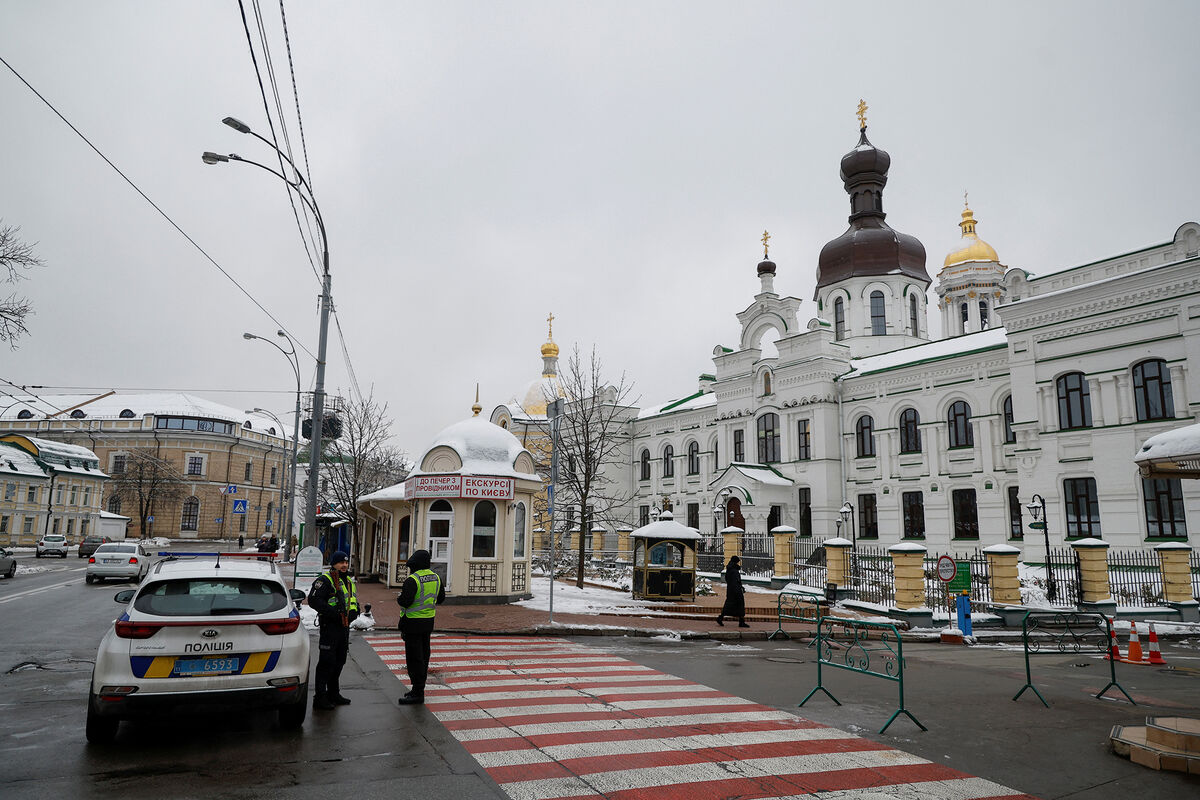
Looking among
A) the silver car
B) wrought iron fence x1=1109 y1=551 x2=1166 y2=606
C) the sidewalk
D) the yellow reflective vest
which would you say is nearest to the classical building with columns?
wrought iron fence x1=1109 y1=551 x2=1166 y2=606

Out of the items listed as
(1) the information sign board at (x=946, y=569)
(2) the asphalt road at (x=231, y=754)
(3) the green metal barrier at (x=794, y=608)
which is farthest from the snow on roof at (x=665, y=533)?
(2) the asphalt road at (x=231, y=754)

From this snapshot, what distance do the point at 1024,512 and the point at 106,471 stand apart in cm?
7970

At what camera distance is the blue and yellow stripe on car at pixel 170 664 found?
20.8 ft

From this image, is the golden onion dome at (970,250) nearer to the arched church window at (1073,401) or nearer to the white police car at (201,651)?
the arched church window at (1073,401)

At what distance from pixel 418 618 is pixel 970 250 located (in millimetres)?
54056

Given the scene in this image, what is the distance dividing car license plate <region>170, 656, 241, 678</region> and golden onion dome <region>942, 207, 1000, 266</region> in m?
55.5

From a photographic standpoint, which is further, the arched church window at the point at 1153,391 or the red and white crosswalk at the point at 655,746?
the arched church window at the point at 1153,391

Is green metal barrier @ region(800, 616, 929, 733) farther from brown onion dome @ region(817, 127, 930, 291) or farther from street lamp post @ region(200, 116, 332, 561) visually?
brown onion dome @ region(817, 127, 930, 291)

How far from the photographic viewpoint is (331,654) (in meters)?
8.20

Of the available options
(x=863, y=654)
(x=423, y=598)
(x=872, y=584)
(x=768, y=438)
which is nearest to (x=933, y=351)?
(x=768, y=438)

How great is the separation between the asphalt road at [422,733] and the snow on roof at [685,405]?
122 ft

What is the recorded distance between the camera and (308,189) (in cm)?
1512

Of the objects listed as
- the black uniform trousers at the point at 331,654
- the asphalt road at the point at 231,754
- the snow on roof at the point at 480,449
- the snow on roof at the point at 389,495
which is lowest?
the asphalt road at the point at 231,754

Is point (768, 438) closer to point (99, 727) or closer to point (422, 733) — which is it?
point (422, 733)
